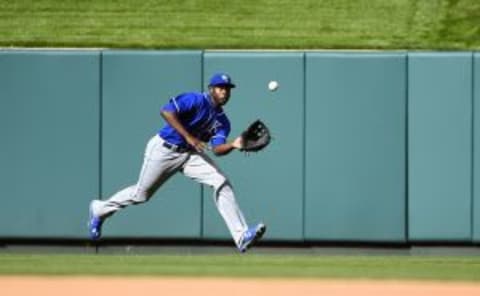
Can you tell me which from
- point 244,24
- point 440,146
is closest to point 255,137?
point 440,146

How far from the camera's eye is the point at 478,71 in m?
14.7

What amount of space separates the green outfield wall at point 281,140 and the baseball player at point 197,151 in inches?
120

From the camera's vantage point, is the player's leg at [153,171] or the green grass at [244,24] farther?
the green grass at [244,24]

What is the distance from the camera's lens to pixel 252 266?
492 inches

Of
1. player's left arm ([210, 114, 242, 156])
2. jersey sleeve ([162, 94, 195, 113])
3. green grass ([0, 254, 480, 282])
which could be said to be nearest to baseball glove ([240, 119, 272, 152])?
player's left arm ([210, 114, 242, 156])

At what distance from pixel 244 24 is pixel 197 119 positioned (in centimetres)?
608

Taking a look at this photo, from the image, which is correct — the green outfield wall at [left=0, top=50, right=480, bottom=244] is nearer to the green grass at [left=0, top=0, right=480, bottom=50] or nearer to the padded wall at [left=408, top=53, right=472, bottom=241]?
the padded wall at [left=408, top=53, right=472, bottom=241]

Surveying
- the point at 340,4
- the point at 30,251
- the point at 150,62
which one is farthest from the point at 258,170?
the point at 340,4

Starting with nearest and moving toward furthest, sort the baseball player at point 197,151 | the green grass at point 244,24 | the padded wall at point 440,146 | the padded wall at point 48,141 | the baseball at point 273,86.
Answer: the baseball player at point 197,151, the baseball at point 273,86, the padded wall at point 440,146, the padded wall at point 48,141, the green grass at point 244,24

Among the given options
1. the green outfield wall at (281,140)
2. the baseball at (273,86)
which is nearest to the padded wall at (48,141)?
the green outfield wall at (281,140)

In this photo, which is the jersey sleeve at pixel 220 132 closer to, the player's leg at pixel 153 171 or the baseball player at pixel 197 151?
the baseball player at pixel 197 151

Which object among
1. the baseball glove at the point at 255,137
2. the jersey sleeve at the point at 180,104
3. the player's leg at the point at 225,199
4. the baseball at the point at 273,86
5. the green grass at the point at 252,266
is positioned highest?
the baseball at the point at 273,86

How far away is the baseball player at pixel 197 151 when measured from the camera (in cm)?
1152

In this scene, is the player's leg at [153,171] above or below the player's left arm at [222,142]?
below
